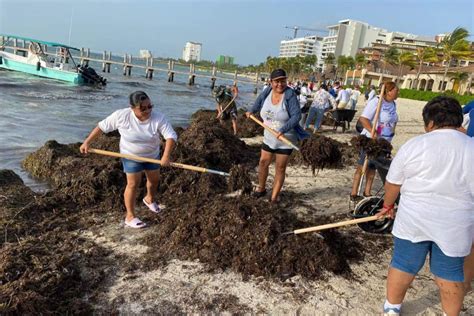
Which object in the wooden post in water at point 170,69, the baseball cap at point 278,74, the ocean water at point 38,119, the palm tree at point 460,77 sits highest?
the palm tree at point 460,77

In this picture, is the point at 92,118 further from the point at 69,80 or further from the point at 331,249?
the point at 69,80

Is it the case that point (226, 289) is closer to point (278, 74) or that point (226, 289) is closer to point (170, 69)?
point (278, 74)

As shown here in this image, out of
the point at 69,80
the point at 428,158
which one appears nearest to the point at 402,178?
the point at 428,158

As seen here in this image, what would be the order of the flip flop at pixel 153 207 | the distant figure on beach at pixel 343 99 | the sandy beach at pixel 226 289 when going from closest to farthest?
the sandy beach at pixel 226 289
the flip flop at pixel 153 207
the distant figure on beach at pixel 343 99

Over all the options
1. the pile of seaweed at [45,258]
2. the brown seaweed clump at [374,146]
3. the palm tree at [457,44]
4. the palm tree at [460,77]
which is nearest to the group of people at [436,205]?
the brown seaweed clump at [374,146]

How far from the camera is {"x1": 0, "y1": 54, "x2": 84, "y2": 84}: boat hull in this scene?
27484 mm

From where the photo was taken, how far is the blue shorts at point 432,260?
2.50 metres

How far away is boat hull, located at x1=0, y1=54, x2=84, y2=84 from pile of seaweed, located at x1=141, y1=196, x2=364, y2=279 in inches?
1046

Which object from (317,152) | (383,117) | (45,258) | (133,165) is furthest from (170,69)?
(45,258)

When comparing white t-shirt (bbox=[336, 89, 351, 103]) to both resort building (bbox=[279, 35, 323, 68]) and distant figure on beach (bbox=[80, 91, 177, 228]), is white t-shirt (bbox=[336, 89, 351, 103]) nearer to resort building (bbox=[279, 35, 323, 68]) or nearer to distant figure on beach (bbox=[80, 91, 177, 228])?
distant figure on beach (bbox=[80, 91, 177, 228])

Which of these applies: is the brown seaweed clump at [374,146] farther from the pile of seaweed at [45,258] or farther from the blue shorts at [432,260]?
the pile of seaweed at [45,258]

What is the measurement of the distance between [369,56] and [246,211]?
93.6 metres

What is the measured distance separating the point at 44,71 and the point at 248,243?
29758mm

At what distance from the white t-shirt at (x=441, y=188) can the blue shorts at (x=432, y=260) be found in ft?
0.20
